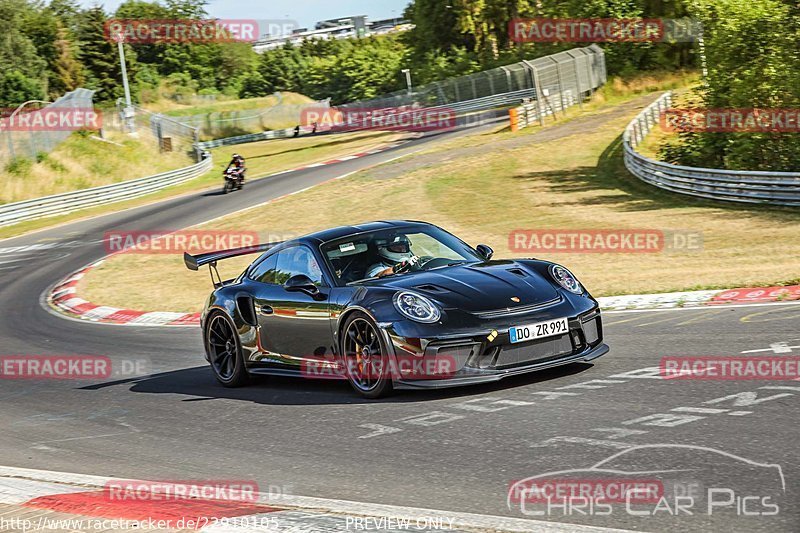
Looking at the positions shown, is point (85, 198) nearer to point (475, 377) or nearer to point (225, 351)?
point (225, 351)

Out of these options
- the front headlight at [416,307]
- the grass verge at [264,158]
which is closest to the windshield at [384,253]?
the front headlight at [416,307]

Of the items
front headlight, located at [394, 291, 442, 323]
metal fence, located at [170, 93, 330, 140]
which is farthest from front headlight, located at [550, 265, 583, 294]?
metal fence, located at [170, 93, 330, 140]

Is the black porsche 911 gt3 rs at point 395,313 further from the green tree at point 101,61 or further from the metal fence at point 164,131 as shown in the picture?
the green tree at point 101,61

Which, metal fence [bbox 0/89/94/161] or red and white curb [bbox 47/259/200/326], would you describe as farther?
metal fence [bbox 0/89/94/161]

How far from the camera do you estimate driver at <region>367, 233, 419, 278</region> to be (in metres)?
8.66

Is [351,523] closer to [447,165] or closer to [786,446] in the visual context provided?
[786,446]

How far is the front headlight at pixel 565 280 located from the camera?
323 inches

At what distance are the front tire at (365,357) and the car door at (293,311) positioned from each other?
0.26 meters

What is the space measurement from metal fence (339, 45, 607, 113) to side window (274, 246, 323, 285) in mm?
38103

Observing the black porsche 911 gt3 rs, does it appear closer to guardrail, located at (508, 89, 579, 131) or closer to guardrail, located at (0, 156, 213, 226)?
guardrail, located at (0, 156, 213, 226)

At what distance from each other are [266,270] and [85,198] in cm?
3141

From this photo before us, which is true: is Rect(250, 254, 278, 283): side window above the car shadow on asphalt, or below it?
above

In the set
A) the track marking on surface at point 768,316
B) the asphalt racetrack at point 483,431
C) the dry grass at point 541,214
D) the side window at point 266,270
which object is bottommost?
the dry grass at point 541,214

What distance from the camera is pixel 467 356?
751cm
